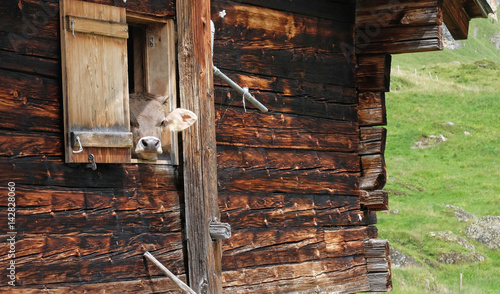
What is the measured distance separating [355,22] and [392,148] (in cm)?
2561

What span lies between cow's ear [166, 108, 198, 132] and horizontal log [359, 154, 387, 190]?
2.75m

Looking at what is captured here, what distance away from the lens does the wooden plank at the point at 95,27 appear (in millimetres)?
4660

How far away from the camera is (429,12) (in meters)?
6.79

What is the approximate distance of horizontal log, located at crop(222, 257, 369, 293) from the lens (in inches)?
228

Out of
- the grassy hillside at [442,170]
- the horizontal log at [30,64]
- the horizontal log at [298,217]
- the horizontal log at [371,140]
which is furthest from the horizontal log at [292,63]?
the grassy hillside at [442,170]

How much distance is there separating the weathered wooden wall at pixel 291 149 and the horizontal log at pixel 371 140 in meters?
0.01

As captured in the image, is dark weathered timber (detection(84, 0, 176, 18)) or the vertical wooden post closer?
dark weathered timber (detection(84, 0, 176, 18))

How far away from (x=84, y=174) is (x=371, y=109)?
3557 mm

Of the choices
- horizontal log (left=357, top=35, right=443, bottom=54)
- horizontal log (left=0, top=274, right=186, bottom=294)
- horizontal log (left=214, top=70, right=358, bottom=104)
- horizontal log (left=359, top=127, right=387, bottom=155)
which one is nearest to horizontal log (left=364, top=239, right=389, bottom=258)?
horizontal log (left=359, top=127, right=387, bottom=155)

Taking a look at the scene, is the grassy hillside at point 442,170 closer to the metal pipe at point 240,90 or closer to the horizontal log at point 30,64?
the metal pipe at point 240,90

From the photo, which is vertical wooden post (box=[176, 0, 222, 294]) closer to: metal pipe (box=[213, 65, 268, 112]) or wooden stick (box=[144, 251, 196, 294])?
metal pipe (box=[213, 65, 268, 112])

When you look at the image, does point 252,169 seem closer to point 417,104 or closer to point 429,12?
point 429,12

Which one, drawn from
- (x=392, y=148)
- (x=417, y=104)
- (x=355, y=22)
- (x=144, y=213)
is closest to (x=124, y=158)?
(x=144, y=213)

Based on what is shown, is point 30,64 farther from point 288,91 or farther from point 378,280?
point 378,280
